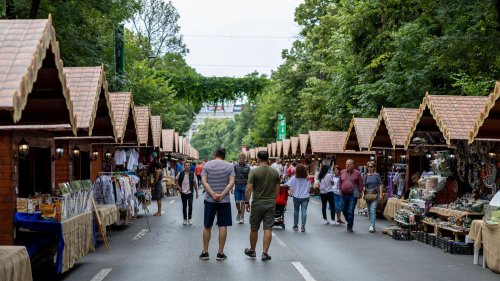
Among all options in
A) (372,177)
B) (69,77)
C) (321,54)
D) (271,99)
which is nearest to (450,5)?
(372,177)

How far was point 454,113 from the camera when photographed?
17.9 metres

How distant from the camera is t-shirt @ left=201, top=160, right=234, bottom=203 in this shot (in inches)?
501

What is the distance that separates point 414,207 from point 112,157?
11.4 metres

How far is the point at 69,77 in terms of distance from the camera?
15.8 m

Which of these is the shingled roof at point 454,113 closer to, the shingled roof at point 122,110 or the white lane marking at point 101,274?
the shingled roof at point 122,110

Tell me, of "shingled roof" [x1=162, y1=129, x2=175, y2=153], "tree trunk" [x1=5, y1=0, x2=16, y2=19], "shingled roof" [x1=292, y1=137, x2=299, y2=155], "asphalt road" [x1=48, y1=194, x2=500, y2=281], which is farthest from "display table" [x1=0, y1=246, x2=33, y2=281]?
"shingled roof" [x1=292, y1=137, x2=299, y2=155]

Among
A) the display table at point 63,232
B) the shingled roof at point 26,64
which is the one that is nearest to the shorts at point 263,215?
the display table at point 63,232

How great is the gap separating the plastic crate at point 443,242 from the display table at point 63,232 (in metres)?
7.48

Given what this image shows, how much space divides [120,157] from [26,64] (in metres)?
17.4

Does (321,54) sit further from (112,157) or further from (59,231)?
(59,231)

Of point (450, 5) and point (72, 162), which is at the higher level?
point (450, 5)

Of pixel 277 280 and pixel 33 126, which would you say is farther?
pixel 33 126

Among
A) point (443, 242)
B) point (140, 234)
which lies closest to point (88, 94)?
point (140, 234)

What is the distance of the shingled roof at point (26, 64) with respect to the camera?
25.1 feet
